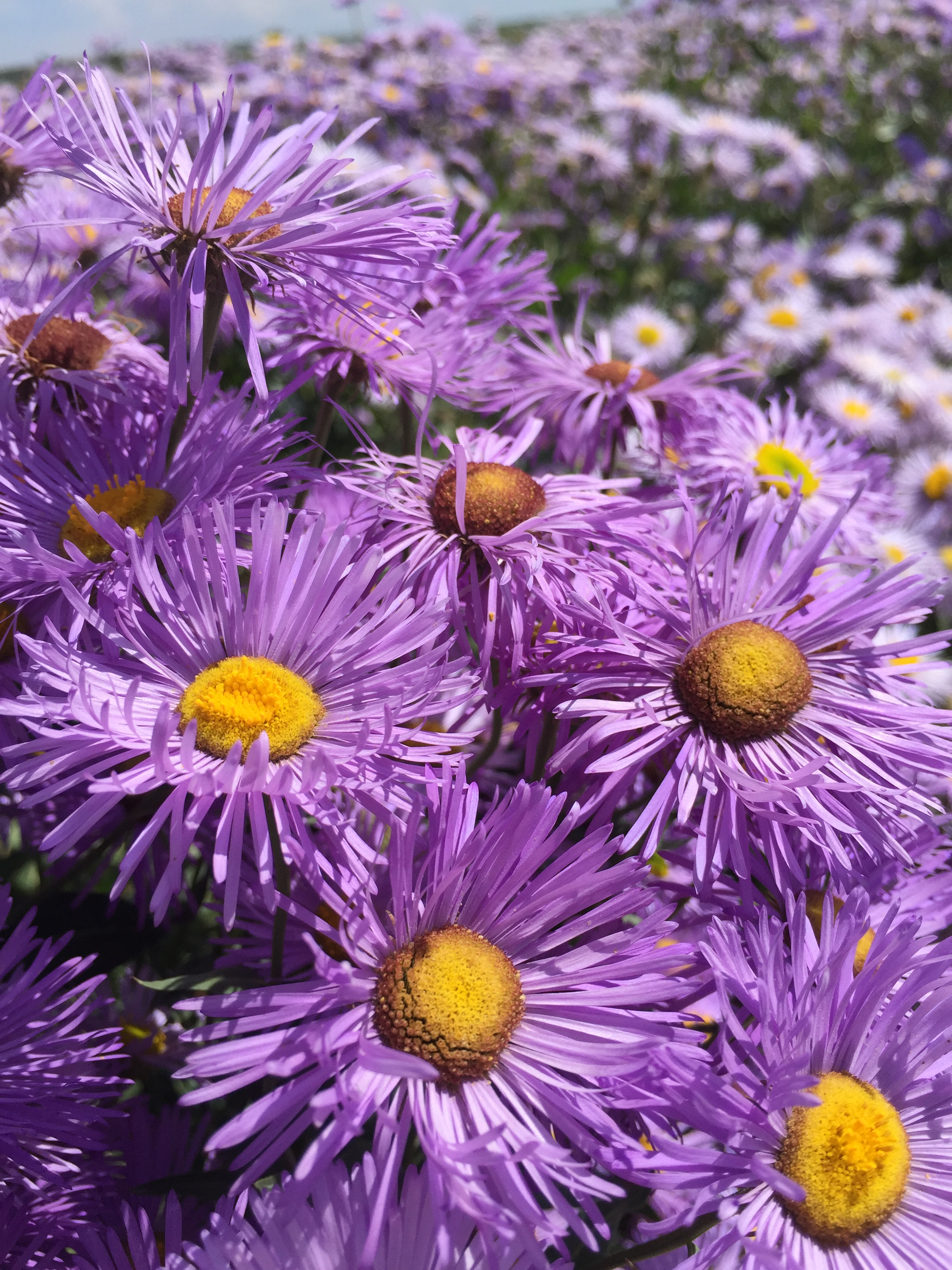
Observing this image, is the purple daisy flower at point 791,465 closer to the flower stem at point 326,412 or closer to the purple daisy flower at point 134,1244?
the flower stem at point 326,412

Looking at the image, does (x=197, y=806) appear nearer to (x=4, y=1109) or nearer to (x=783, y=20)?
(x=4, y=1109)

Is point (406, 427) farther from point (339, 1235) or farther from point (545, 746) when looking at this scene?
point (339, 1235)

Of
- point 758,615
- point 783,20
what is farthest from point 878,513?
point 783,20

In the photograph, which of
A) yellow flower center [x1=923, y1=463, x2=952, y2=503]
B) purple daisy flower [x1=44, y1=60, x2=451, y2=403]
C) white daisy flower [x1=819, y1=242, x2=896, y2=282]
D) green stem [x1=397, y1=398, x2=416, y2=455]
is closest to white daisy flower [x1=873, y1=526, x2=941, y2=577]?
yellow flower center [x1=923, y1=463, x2=952, y2=503]

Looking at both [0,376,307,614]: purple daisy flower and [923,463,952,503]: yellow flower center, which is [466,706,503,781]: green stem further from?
[923,463,952,503]: yellow flower center

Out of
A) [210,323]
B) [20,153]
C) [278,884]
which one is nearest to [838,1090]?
[278,884]

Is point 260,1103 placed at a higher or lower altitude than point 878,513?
lower

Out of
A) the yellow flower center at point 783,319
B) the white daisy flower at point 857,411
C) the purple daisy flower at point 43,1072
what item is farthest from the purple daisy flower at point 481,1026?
the yellow flower center at point 783,319
